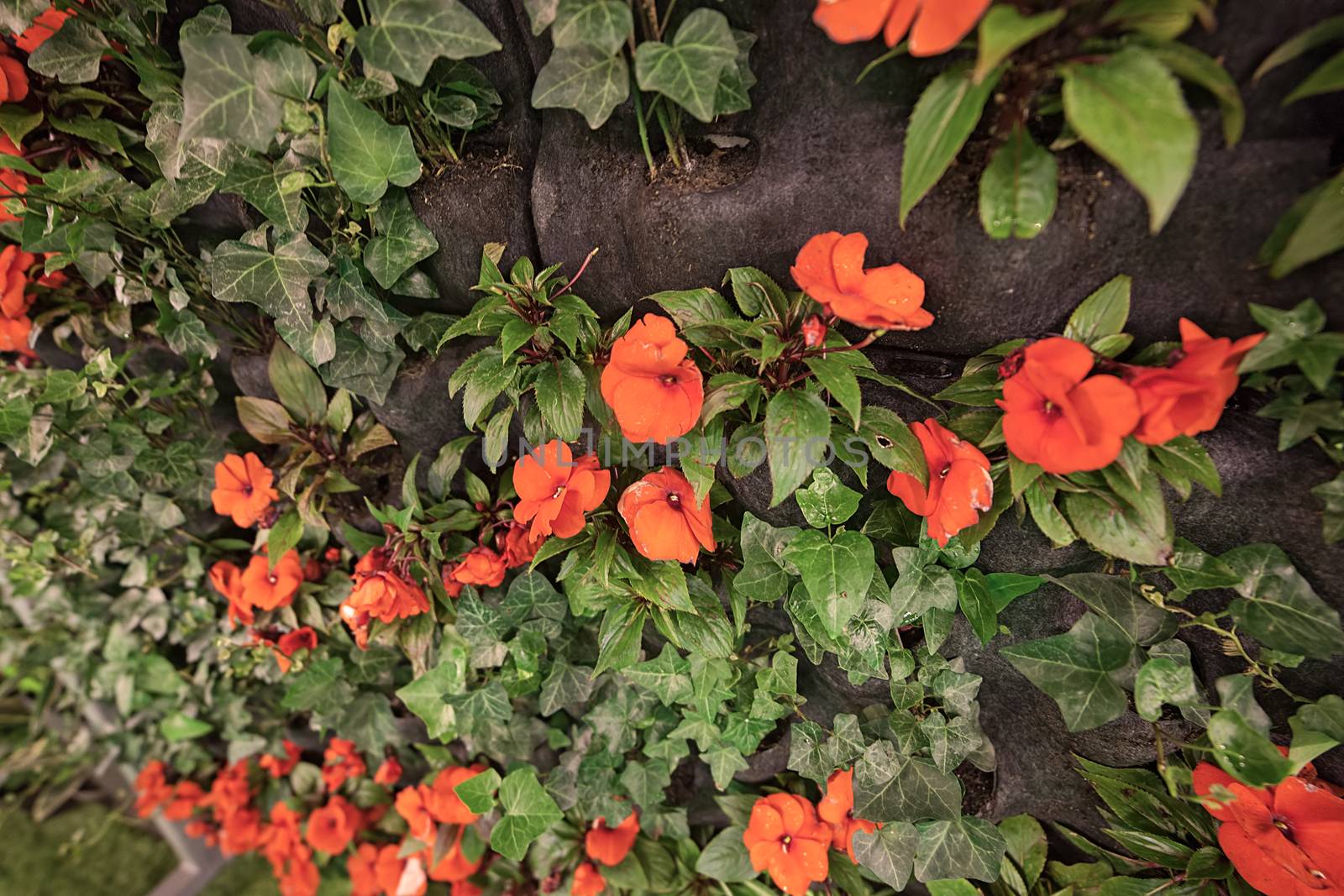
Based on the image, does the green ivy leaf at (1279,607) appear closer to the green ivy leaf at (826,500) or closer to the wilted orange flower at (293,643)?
the green ivy leaf at (826,500)

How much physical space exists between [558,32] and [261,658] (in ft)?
5.31

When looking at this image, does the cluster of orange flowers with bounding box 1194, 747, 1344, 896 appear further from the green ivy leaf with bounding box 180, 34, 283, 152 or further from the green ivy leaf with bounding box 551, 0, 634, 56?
the green ivy leaf with bounding box 180, 34, 283, 152

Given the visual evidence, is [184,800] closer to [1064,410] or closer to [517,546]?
[517,546]

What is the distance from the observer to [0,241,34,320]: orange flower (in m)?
1.15

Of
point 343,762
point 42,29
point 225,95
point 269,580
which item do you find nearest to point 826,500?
point 225,95

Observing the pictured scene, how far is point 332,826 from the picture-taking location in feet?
5.90

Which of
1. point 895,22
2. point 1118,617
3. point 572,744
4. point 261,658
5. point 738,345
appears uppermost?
point 895,22

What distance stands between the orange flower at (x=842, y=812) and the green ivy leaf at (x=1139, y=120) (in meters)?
1.02

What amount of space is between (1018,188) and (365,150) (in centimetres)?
86

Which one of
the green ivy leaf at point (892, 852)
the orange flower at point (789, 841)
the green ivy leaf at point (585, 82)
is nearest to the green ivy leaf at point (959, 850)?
the green ivy leaf at point (892, 852)

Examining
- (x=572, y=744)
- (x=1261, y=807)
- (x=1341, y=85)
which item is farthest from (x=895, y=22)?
(x=572, y=744)

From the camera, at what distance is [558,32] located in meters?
0.73

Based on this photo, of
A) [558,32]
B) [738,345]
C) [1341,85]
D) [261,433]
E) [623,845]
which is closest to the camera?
[1341,85]

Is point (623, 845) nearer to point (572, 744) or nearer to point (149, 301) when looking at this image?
point (572, 744)
